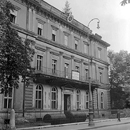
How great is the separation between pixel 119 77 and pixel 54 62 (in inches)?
848

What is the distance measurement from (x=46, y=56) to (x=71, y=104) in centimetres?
789

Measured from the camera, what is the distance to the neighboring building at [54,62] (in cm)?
2202

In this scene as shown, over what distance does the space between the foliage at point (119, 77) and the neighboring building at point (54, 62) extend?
855 cm

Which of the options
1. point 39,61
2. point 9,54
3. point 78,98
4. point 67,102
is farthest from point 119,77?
point 9,54

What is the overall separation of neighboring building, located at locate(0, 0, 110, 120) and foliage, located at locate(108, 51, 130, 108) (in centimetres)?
855

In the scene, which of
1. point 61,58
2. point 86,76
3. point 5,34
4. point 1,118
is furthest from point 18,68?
point 86,76

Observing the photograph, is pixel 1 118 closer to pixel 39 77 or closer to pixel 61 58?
pixel 39 77

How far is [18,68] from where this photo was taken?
13.9 metres

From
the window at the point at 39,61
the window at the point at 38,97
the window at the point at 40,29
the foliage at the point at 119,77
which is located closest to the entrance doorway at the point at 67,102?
the window at the point at 38,97

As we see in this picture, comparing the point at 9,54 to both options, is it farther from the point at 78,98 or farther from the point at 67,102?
the point at 78,98

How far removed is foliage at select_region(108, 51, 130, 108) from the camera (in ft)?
139

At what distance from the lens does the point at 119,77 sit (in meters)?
43.2

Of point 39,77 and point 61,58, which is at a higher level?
point 61,58

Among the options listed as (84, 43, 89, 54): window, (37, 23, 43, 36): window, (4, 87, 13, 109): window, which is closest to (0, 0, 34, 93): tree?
(4, 87, 13, 109): window
